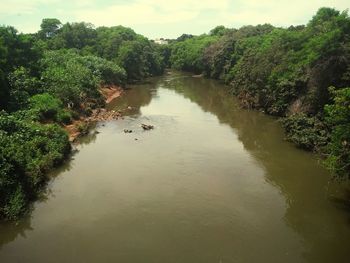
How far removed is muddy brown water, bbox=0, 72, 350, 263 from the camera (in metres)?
16.9

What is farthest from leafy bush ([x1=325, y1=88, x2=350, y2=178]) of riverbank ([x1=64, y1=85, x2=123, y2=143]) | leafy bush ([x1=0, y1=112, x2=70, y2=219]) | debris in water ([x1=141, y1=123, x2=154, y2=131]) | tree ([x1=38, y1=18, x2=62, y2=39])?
tree ([x1=38, y1=18, x2=62, y2=39])

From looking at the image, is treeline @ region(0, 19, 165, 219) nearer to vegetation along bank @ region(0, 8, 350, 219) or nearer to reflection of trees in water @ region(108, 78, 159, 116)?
vegetation along bank @ region(0, 8, 350, 219)

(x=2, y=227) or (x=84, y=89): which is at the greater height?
(x=84, y=89)

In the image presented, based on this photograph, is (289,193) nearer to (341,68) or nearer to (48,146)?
(341,68)

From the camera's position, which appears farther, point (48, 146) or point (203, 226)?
point (48, 146)

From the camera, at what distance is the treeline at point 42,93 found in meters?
21.2

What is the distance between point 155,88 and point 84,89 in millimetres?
18722

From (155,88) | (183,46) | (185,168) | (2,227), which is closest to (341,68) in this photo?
(185,168)

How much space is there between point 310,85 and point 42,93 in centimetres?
2592

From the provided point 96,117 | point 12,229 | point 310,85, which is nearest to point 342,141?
point 310,85

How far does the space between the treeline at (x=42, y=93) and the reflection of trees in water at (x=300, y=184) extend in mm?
14298

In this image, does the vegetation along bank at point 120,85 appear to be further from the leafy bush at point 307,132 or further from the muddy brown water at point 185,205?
the muddy brown water at point 185,205

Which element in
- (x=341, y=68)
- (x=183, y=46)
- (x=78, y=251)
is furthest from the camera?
(x=183, y=46)

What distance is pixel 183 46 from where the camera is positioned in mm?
97688
